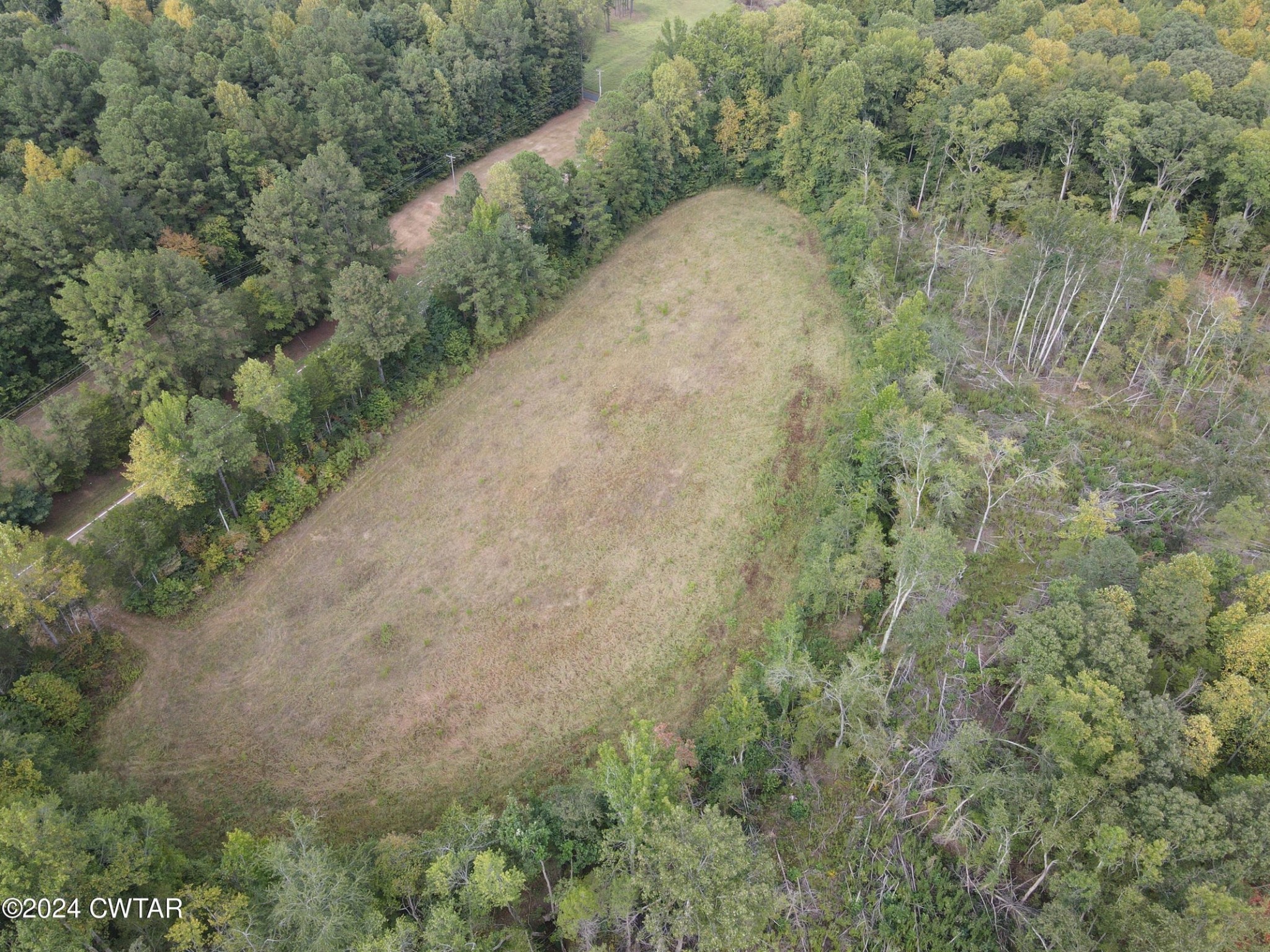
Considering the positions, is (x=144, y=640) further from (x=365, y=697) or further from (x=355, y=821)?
(x=355, y=821)

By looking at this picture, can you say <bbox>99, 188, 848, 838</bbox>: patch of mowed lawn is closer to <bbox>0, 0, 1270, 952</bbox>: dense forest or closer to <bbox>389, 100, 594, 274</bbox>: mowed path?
<bbox>0, 0, 1270, 952</bbox>: dense forest

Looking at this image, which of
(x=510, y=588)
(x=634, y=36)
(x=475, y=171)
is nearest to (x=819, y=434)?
(x=510, y=588)

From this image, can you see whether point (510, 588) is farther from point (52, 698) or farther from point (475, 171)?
point (475, 171)

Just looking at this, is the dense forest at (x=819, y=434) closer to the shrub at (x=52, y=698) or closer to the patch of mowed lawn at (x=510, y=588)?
the shrub at (x=52, y=698)

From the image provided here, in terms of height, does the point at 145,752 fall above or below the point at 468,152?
below

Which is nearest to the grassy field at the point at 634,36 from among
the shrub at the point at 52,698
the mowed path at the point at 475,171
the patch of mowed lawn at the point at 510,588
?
the mowed path at the point at 475,171

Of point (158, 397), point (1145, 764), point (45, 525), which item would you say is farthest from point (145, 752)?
point (1145, 764)
